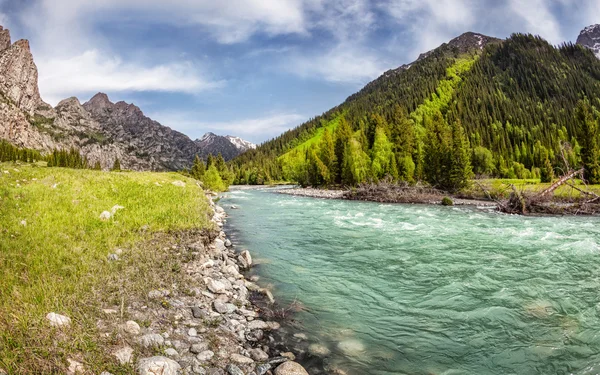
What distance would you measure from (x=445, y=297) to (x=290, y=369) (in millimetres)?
6015

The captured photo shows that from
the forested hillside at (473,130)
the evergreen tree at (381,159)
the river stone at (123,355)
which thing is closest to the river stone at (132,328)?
the river stone at (123,355)

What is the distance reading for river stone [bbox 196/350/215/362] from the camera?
16.8 feet

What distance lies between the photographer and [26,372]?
12.0ft

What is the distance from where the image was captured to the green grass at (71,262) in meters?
4.20

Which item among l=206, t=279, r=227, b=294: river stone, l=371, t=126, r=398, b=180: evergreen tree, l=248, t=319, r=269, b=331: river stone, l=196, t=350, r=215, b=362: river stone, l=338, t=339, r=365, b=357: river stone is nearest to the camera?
l=196, t=350, r=215, b=362: river stone

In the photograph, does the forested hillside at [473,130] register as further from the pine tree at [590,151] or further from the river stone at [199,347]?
the river stone at [199,347]

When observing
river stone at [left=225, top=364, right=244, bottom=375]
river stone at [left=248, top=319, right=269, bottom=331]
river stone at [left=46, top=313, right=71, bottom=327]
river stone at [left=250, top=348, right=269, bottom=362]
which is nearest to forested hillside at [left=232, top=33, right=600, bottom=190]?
river stone at [left=248, top=319, right=269, bottom=331]

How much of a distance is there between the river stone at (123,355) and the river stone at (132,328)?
0.64 meters

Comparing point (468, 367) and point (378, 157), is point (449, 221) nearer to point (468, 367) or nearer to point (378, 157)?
point (468, 367)

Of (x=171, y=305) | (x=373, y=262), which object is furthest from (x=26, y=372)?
(x=373, y=262)

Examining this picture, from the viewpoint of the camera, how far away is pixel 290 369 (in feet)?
17.4

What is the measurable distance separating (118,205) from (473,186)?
53.4 meters

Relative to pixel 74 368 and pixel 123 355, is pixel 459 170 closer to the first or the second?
pixel 123 355

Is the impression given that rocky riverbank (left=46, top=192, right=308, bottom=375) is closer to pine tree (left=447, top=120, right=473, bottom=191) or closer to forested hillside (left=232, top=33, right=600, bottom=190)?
forested hillside (left=232, top=33, right=600, bottom=190)
